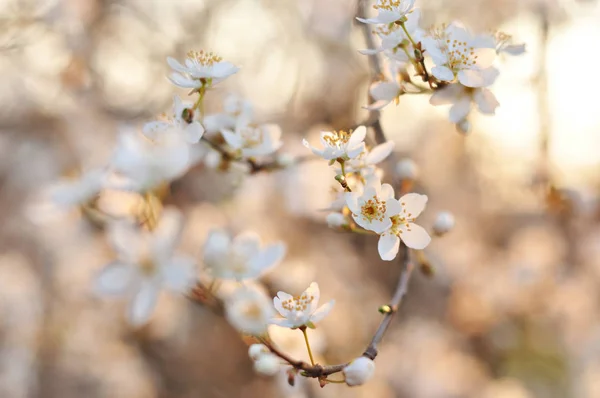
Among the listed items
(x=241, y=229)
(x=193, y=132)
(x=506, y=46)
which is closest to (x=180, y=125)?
(x=193, y=132)

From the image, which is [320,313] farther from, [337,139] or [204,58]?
[204,58]

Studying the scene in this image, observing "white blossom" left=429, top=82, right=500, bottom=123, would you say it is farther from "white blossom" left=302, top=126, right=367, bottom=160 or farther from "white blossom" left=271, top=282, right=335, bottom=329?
"white blossom" left=271, top=282, right=335, bottom=329

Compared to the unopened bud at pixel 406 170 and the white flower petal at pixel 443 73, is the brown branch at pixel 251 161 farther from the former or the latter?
the white flower petal at pixel 443 73

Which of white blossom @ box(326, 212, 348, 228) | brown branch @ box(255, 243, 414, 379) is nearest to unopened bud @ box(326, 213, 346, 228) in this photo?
white blossom @ box(326, 212, 348, 228)

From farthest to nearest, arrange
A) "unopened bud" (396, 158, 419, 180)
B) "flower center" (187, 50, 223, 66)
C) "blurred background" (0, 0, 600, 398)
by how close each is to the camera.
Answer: "blurred background" (0, 0, 600, 398) < "unopened bud" (396, 158, 419, 180) < "flower center" (187, 50, 223, 66)

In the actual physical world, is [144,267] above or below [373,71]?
below

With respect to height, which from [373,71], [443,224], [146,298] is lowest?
[146,298]

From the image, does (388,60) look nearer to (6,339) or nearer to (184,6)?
(184,6)
